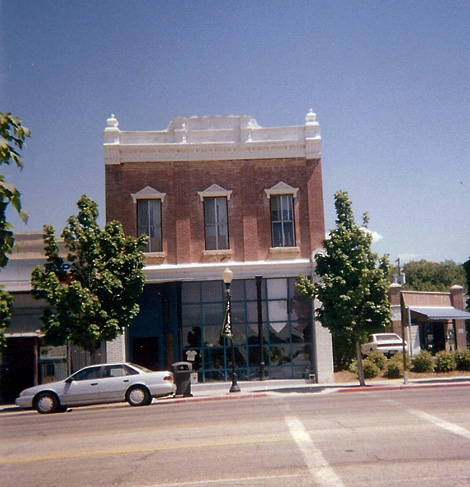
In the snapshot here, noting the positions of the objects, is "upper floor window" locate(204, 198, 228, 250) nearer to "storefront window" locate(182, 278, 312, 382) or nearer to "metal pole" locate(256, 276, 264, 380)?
"storefront window" locate(182, 278, 312, 382)

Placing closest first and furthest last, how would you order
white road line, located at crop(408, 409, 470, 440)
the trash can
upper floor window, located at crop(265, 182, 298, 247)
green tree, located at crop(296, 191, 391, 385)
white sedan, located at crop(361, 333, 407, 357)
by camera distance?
white road line, located at crop(408, 409, 470, 440) < the trash can < green tree, located at crop(296, 191, 391, 385) < upper floor window, located at crop(265, 182, 298, 247) < white sedan, located at crop(361, 333, 407, 357)

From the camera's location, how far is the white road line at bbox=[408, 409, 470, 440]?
989 centimetres

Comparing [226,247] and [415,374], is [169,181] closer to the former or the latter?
[226,247]

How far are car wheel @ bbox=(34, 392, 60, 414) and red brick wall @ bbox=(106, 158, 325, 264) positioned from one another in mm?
7977

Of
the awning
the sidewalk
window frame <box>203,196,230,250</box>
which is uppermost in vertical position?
window frame <box>203,196,230,250</box>

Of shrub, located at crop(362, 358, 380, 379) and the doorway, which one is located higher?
the doorway

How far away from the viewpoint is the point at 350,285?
70.4 feet

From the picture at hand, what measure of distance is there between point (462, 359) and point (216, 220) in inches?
457

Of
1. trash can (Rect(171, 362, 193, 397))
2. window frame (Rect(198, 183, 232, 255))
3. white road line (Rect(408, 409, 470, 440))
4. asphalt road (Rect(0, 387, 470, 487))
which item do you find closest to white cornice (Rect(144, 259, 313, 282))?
window frame (Rect(198, 183, 232, 255))

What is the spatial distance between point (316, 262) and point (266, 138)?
20.2 ft

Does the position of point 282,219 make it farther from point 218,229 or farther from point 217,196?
point 217,196

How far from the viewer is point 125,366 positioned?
18.5 m

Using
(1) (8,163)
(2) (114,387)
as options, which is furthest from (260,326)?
(1) (8,163)

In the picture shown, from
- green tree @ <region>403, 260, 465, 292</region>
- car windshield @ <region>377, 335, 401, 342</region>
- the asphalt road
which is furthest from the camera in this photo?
green tree @ <region>403, 260, 465, 292</region>
